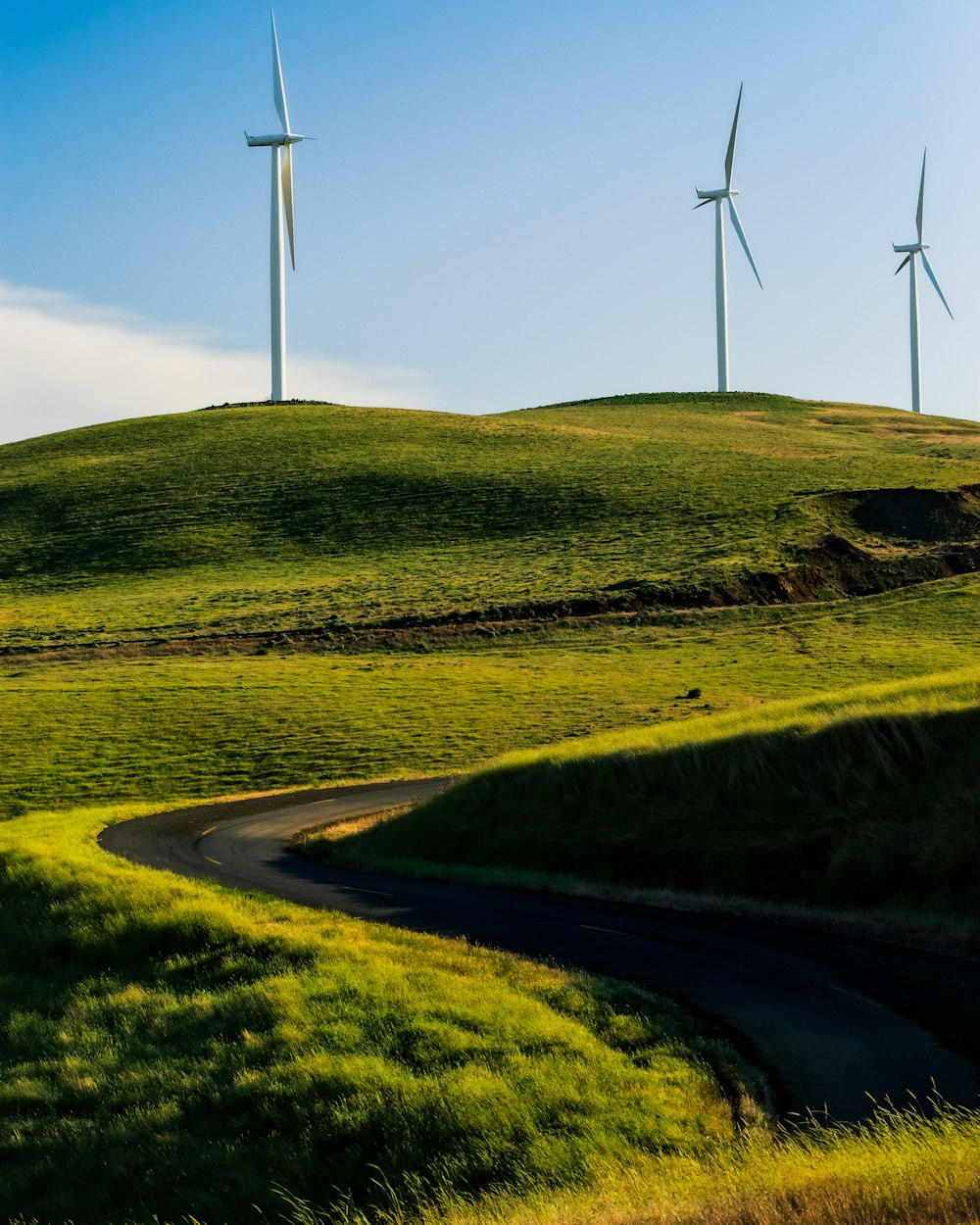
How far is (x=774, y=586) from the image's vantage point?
225 feet

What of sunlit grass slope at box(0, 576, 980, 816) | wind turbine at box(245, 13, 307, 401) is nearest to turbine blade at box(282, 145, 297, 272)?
wind turbine at box(245, 13, 307, 401)

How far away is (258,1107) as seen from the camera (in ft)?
41.5

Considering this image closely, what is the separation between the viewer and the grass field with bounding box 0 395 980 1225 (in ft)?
36.9

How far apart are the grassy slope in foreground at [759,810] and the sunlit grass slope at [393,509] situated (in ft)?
115

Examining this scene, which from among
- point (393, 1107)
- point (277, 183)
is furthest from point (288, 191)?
point (393, 1107)

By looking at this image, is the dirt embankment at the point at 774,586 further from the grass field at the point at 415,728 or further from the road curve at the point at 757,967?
the road curve at the point at 757,967

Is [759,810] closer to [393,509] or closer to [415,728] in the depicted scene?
[415,728]

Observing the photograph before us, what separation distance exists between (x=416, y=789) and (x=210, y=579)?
42474 mm

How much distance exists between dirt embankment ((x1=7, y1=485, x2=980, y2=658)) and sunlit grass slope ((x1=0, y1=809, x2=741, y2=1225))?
42370mm

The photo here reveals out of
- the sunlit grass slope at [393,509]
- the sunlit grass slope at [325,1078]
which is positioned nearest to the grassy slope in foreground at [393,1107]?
the sunlit grass slope at [325,1078]

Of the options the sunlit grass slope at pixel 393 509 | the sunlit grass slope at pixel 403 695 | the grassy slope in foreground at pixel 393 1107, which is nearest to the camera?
the grassy slope in foreground at pixel 393 1107

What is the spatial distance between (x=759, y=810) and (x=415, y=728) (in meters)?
24.1

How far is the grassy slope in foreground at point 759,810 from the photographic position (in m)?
20.2

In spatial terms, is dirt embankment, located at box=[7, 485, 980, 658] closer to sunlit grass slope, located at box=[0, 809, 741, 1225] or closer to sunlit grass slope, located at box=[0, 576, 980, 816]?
sunlit grass slope, located at box=[0, 576, 980, 816]
